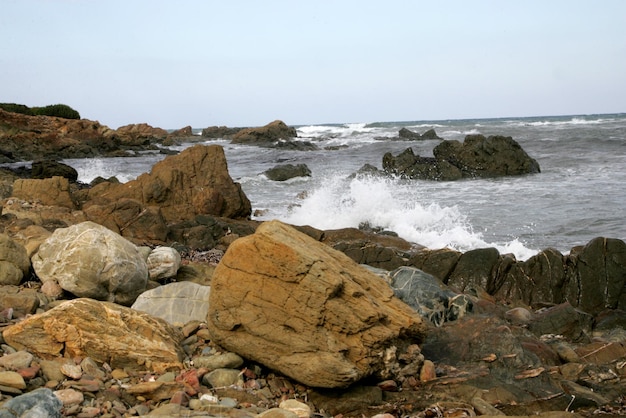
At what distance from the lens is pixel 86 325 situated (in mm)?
4578

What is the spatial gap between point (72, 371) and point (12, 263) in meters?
2.31

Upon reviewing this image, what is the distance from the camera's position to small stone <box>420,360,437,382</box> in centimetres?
460

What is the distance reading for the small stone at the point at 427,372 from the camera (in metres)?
4.60

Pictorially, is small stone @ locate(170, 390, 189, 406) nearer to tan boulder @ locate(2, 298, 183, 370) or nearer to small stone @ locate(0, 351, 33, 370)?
tan boulder @ locate(2, 298, 183, 370)

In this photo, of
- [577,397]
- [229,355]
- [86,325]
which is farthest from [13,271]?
[577,397]

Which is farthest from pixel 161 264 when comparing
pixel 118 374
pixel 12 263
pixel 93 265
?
pixel 118 374

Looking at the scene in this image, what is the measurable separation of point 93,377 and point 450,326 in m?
3.02

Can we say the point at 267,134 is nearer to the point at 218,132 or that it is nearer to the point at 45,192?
the point at 218,132

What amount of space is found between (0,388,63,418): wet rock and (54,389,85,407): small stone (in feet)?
0.67

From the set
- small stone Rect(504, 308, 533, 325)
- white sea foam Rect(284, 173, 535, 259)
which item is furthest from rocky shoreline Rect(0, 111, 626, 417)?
white sea foam Rect(284, 173, 535, 259)

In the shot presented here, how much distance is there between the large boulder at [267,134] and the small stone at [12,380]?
1880 inches

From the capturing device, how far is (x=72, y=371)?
420cm

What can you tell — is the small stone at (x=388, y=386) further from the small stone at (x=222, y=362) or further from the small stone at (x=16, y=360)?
the small stone at (x=16, y=360)

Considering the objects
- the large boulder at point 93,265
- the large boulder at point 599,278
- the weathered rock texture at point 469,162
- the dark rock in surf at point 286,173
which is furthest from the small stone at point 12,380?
→ the weathered rock texture at point 469,162
